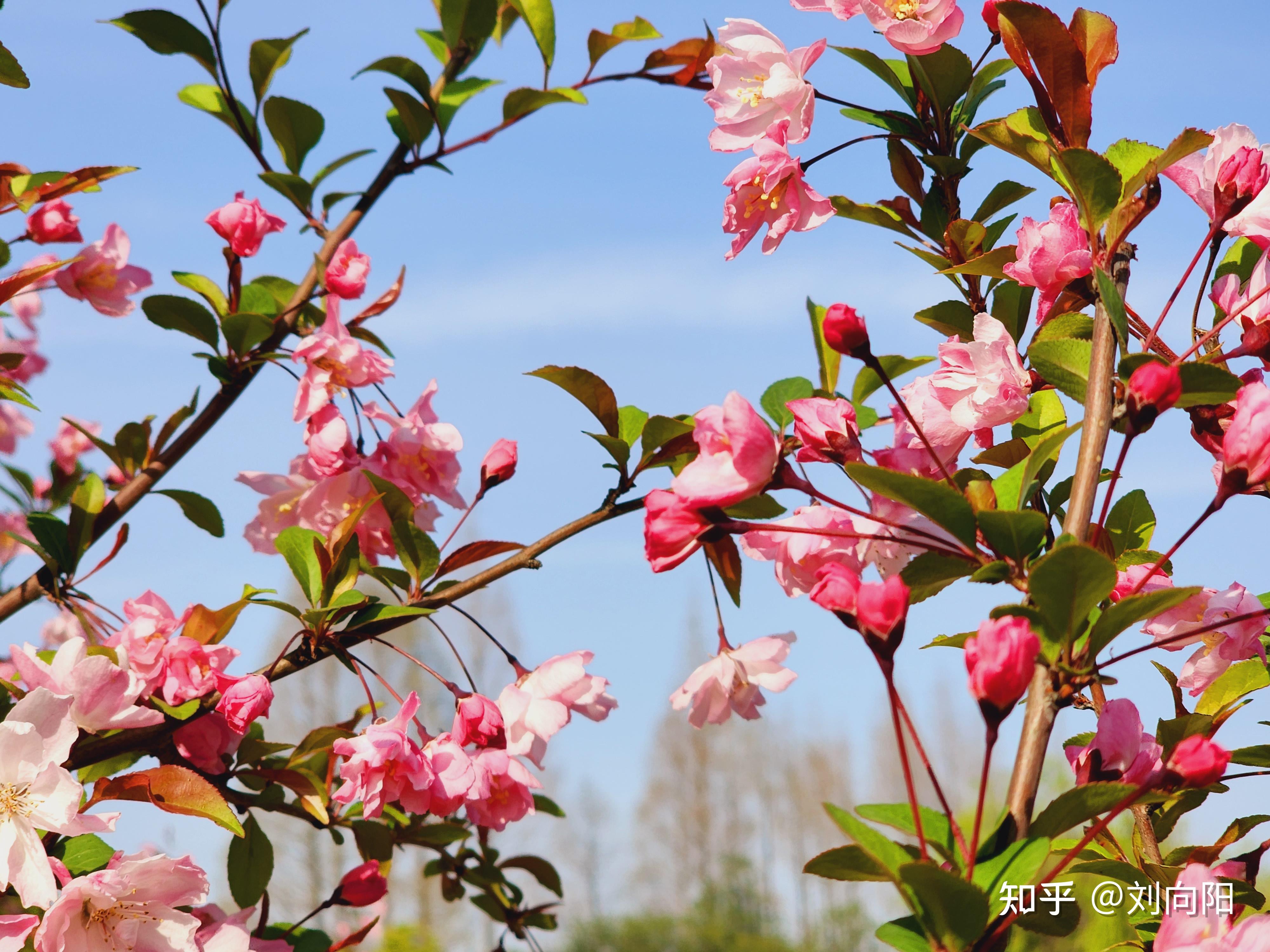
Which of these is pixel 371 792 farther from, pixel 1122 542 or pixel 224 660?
pixel 1122 542

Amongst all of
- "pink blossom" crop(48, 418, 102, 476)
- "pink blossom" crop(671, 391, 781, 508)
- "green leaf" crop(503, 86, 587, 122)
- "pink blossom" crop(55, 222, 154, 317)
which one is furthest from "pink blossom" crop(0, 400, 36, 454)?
"pink blossom" crop(671, 391, 781, 508)

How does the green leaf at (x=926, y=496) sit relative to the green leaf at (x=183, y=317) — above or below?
below

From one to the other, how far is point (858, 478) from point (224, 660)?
0.86 m

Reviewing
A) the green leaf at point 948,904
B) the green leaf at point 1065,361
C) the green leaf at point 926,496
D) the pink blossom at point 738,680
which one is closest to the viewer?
the green leaf at point 948,904

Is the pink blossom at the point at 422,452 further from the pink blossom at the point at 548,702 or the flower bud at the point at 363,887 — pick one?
the flower bud at the point at 363,887

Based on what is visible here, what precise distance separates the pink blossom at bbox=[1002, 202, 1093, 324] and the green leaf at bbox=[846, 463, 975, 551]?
30 cm

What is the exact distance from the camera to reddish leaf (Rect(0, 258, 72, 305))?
126cm

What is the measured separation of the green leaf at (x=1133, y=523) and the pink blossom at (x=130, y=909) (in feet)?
3.62

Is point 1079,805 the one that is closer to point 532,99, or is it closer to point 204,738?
point 204,738

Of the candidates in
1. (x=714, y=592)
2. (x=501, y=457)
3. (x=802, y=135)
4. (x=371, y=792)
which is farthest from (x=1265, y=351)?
(x=371, y=792)

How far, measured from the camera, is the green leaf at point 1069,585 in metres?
0.73

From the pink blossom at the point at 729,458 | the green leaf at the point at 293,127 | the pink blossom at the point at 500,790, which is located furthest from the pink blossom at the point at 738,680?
the green leaf at the point at 293,127

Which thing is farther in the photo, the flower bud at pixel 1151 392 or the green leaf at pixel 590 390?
the green leaf at pixel 590 390

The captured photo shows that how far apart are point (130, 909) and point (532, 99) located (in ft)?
4.22
